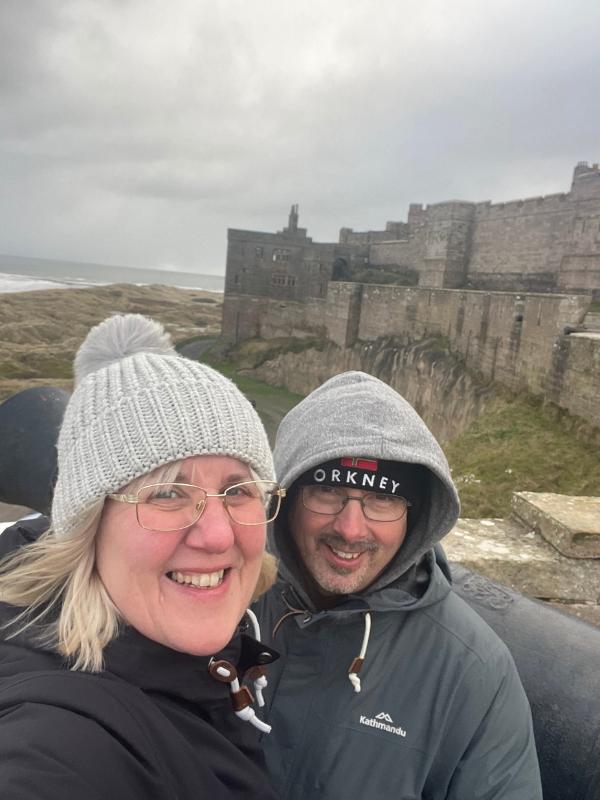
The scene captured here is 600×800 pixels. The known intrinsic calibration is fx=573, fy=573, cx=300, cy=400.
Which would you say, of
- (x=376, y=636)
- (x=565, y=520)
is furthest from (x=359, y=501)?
(x=565, y=520)

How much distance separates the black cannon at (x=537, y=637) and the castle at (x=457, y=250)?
71.3 ft

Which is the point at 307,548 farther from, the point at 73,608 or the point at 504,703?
the point at 73,608

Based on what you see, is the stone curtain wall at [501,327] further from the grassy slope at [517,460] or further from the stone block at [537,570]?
the stone block at [537,570]

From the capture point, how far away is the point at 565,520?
121 inches

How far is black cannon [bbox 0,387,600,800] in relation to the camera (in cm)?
160

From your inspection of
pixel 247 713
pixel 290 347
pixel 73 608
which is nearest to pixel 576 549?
pixel 247 713

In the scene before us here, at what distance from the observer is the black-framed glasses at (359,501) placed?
1.88m

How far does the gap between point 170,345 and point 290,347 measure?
2848 cm

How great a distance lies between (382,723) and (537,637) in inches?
22.7

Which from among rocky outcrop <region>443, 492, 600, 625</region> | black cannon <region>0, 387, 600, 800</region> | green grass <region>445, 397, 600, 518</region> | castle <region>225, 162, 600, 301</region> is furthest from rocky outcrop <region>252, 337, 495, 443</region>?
black cannon <region>0, 387, 600, 800</region>

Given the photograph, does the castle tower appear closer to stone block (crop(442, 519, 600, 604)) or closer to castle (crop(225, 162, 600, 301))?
castle (crop(225, 162, 600, 301))

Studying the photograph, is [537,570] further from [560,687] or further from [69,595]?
A: [69,595]

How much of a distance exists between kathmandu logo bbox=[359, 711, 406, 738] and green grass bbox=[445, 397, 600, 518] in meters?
4.61

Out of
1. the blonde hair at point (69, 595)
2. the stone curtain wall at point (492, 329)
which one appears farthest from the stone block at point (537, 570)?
the stone curtain wall at point (492, 329)
